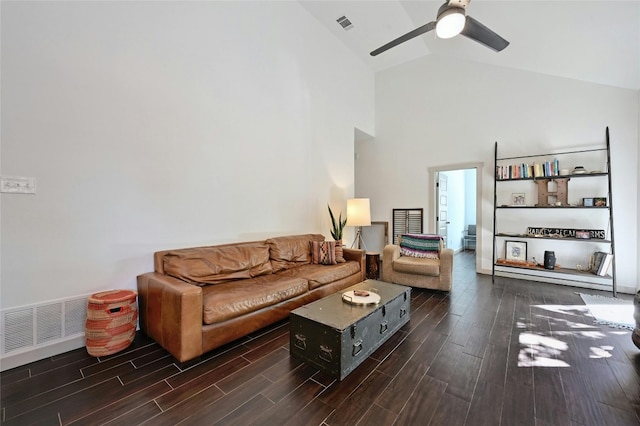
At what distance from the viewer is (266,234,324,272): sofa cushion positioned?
3435 mm

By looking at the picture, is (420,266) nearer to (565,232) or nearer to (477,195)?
(477,195)

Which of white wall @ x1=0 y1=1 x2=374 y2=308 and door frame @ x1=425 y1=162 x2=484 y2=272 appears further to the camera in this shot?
door frame @ x1=425 y1=162 x2=484 y2=272

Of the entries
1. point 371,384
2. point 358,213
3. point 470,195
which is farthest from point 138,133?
point 470,195

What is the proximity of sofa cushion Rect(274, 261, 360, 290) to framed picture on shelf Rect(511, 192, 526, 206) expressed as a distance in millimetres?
3169

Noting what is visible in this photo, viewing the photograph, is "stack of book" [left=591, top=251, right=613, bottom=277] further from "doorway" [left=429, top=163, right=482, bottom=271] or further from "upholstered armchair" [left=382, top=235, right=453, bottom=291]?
"upholstered armchair" [left=382, top=235, right=453, bottom=291]

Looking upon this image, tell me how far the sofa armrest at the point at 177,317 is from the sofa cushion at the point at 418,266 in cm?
292

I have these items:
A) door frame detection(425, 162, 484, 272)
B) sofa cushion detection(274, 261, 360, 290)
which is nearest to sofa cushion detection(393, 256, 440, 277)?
sofa cushion detection(274, 261, 360, 290)

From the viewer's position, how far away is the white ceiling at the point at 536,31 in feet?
9.46

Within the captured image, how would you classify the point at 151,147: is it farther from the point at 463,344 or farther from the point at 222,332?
the point at 463,344

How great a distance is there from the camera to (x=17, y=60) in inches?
76.2

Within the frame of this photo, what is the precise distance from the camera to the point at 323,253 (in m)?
3.79

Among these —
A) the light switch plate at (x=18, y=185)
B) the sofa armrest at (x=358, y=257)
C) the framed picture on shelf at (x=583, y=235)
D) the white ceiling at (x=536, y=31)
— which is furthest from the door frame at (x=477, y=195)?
the light switch plate at (x=18, y=185)

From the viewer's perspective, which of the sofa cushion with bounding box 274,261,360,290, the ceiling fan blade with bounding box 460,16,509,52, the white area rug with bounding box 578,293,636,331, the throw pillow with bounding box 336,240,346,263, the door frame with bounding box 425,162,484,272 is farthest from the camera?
the door frame with bounding box 425,162,484,272

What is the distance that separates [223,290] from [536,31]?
5.10 metres
